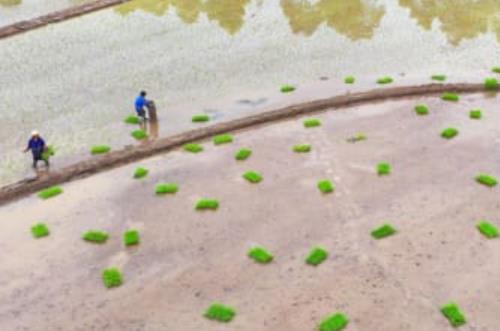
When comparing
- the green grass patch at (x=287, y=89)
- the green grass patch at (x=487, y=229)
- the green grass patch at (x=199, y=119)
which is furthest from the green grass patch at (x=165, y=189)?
the green grass patch at (x=487, y=229)

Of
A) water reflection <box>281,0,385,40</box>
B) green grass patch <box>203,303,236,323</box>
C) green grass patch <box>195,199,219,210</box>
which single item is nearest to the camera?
green grass patch <box>203,303,236,323</box>

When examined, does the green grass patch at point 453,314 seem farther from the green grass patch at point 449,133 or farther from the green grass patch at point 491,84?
the green grass patch at point 491,84

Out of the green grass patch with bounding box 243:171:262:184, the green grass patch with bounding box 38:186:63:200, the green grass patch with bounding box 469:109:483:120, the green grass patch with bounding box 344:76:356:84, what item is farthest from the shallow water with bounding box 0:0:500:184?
the green grass patch with bounding box 243:171:262:184

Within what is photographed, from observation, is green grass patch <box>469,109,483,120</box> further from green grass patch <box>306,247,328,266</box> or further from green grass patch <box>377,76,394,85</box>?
green grass patch <box>306,247,328,266</box>

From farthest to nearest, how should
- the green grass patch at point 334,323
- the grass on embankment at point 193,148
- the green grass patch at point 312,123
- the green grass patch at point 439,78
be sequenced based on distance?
1. the green grass patch at point 439,78
2. the green grass patch at point 312,123
3. the grass on embankment at point 193,148
4. the green grass patch at point 334,323

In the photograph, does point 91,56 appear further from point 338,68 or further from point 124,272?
point 124,272

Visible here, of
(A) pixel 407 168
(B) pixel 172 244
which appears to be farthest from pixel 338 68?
(B) pixel 172 244
